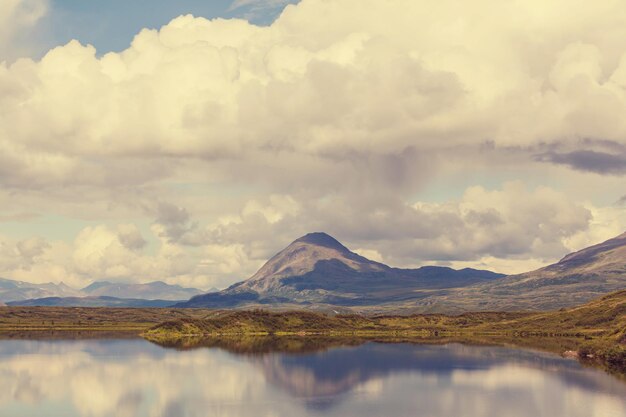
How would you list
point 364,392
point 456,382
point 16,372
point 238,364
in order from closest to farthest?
point 364,392 < point 456,382 < point 16,372 < point 238,364

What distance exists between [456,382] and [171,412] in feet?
224

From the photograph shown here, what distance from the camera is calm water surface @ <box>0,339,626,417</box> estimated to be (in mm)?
124750

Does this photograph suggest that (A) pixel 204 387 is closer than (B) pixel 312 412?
No

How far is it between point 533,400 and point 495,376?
34055 mm

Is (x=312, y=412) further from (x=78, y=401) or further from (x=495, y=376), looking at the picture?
(x=495, y=376)

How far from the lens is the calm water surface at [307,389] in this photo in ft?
409

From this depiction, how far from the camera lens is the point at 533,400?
5413 inches

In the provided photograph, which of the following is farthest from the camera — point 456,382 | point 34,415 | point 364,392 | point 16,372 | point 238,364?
point 238,364

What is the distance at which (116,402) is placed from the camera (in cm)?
13512

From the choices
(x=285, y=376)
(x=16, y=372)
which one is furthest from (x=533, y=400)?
(x=16, y=372)

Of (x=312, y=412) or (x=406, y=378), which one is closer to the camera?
(x=312, y=412)

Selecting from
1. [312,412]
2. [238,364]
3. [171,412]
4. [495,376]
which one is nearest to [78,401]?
[171,412]

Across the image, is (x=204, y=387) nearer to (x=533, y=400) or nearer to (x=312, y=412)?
(x=312, y=412)

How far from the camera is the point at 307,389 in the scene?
153375mm
